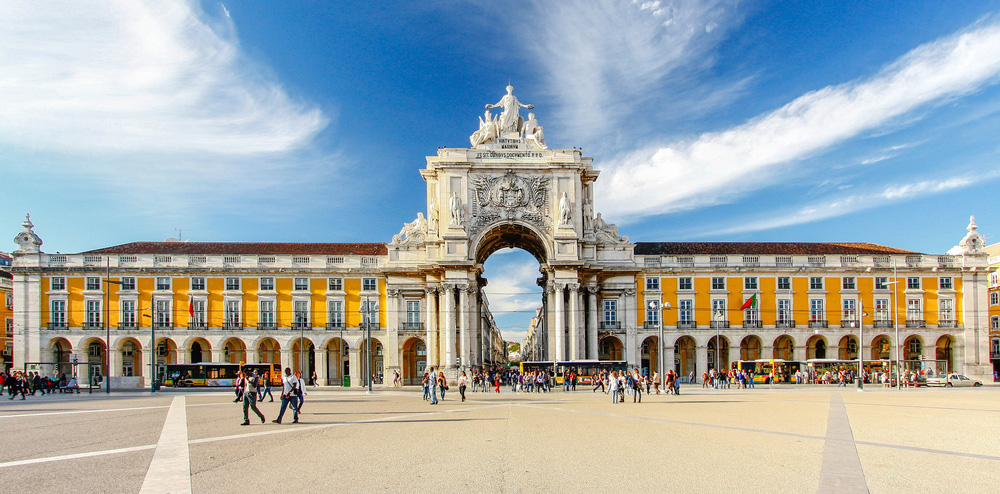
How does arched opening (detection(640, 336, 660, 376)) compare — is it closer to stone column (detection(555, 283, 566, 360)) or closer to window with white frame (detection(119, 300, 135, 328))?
stone column (detection(555, 283, 566, 360))

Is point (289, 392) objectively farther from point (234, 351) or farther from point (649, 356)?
point (649, 356)

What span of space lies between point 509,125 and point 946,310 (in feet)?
141

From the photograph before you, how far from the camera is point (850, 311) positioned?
6681cm

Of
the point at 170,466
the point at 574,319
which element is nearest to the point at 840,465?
the point at 170,466

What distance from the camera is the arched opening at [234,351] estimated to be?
219 ft

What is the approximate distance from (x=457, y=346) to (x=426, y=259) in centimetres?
801

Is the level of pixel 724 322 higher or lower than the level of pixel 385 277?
lower

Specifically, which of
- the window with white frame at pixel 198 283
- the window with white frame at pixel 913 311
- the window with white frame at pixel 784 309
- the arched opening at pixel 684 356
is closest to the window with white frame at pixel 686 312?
the arched opening at pixel 684 356

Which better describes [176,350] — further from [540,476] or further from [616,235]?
[540,476]

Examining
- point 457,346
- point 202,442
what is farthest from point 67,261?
point 202,442

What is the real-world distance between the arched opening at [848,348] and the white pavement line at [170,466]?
61.0m

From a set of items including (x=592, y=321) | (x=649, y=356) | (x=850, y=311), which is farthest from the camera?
(x=649, y=356)

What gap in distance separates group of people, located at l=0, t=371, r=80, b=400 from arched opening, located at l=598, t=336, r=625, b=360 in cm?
4208

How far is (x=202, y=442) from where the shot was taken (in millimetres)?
18656
